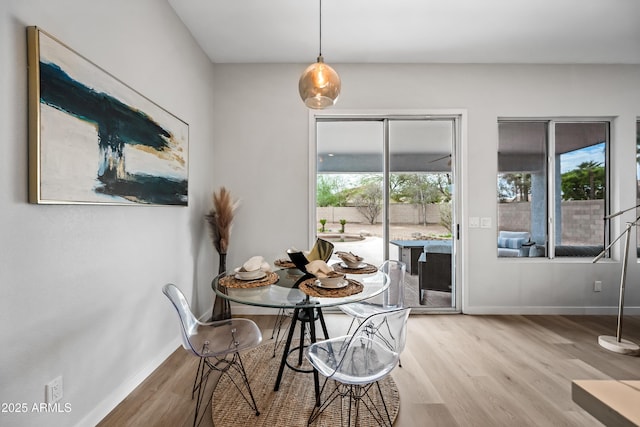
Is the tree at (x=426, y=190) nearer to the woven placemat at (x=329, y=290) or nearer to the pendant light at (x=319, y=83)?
the pendant light at (x=319, y=83)

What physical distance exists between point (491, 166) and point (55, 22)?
12.7ft

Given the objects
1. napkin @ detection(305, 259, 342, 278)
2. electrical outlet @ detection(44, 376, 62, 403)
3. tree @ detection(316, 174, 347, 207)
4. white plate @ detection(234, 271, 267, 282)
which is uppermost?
tree @ detection(316, 174, 347, 207)

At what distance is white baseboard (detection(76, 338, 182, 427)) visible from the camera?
5.27ft

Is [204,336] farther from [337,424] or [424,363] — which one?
[424,363]

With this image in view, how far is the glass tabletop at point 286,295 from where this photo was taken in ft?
5.17

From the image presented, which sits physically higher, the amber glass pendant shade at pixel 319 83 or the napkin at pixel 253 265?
the amber glass pendant shade at pixel 319 83

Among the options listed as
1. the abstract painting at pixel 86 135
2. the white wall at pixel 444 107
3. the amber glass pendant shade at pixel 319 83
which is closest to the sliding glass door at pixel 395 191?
the white wall at pixel 444 107

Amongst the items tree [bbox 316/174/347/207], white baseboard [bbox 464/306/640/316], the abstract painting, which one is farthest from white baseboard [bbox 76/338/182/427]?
white baseboard [bbox 464/306/640/316]

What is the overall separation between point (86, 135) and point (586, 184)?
4.84 meters

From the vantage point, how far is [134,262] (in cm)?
195

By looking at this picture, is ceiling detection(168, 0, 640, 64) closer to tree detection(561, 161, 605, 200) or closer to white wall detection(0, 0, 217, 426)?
white wall detection(0, 0, 217, 426)

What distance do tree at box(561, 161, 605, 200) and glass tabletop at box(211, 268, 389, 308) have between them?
2.98 m

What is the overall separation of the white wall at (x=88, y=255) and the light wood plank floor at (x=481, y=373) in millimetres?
247

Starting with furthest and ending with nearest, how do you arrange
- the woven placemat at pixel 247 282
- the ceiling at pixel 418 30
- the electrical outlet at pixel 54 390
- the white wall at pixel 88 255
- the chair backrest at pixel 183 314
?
the ceiling at pixel 418 30, the woven placemat at pixel 247 282, the chair backrest at pixel 183 314, the electrical outlet at pixel 54 390, the white wall at pixel 88 255
